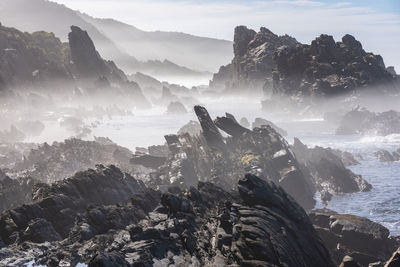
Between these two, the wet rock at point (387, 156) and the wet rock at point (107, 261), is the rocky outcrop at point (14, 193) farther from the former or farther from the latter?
the wet rock at point (387, 156)

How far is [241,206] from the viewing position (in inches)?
1176

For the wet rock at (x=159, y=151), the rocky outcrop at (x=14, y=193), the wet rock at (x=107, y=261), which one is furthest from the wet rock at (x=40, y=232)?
the wet rock at (x=159, y=151)

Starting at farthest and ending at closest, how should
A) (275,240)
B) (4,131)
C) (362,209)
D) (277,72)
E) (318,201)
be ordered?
(277,72), (4,131), (318,201), (362,209), (275,240)

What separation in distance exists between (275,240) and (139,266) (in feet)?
31.2

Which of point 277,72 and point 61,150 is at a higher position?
point 277,72

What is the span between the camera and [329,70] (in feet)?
502

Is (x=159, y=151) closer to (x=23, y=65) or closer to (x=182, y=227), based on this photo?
(x=182, y=227)

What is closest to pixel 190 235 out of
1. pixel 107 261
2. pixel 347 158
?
pixel 107 261

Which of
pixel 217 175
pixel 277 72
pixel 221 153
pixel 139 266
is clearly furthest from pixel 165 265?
pixel 277 72

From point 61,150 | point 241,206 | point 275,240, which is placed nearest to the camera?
point 275,240

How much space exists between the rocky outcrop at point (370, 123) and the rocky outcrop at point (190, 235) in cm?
7897

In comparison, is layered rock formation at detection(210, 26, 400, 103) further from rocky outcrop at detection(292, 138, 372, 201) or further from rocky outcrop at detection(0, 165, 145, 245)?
rocky outcrop at detection(0, 165, 145, 245)

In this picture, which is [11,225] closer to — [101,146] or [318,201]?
[318,201]

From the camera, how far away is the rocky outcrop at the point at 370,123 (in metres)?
99.2
